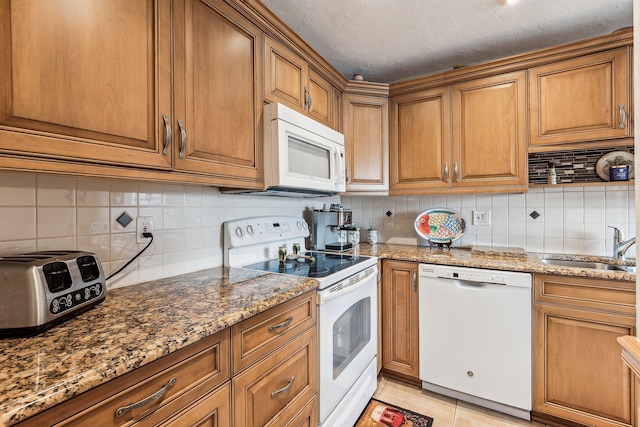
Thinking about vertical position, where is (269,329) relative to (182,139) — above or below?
below

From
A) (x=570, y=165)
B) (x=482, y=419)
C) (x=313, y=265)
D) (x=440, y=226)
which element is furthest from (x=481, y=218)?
(x=313, y=265)

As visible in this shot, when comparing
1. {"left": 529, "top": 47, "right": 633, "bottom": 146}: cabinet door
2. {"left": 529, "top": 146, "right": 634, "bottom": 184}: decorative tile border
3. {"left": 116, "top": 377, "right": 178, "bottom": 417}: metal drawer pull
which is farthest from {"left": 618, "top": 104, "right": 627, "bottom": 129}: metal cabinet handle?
{"left": 116, "top": 377, "right": 178, "bottom": 417}: metal drawer pull

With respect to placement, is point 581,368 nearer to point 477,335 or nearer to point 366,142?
point 477,335

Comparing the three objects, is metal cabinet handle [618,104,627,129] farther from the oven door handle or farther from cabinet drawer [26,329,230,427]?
cabinet drawer [26,329,230,427]

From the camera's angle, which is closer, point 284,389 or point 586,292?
point 284,389

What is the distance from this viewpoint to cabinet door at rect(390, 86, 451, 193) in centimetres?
218

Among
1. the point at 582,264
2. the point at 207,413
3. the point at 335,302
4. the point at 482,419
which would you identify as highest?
the point at 582,264

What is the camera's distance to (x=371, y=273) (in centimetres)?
186

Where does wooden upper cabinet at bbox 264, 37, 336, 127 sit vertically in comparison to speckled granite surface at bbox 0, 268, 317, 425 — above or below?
A: above

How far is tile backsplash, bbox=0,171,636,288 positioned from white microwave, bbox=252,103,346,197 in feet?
1.32

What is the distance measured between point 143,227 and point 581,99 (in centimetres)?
252

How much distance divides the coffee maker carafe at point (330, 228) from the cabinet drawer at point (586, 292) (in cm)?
122

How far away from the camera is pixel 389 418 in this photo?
1722 mm

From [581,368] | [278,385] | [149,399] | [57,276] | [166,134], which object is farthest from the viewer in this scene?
[581,368]
